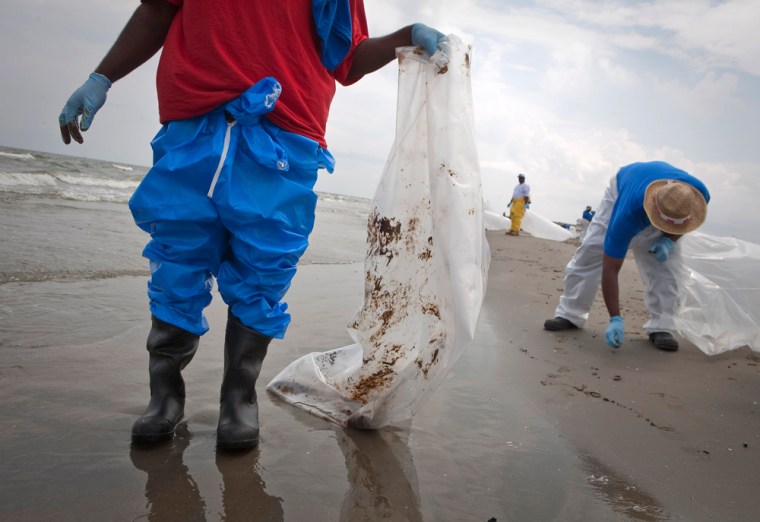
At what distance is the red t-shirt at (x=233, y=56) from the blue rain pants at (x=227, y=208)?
0.05 metres

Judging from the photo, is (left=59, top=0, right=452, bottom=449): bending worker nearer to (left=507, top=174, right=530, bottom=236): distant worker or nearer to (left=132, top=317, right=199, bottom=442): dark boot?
(left=132, top=317, right=199, bottom=442): dark boot

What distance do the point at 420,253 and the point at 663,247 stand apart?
7.61ft

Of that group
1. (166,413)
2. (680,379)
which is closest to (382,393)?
(166,413)

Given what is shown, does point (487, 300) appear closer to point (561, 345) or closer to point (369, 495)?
point (561, 345)

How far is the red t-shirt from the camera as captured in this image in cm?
150

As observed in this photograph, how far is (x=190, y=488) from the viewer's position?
1279mm

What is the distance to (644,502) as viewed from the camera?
1.47 m

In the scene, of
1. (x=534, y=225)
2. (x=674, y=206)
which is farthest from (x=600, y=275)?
(x=534, y=225)

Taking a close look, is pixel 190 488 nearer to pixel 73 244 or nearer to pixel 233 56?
pixel 233 56

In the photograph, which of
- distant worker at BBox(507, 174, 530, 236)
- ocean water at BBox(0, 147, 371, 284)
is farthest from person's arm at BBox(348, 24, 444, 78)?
distant worker at BBox(507, 174, 530, 236)

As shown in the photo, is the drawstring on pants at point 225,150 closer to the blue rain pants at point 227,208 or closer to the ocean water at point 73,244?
the blue rain pants at point 227,208

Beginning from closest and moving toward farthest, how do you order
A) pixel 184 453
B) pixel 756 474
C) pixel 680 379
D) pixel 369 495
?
pixel 369 495, pixel 184 453, pixel 756 474, pixel 680 379

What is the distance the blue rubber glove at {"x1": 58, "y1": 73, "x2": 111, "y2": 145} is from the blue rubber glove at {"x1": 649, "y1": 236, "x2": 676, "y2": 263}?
317cm

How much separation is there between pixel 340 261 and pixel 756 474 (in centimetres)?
489
